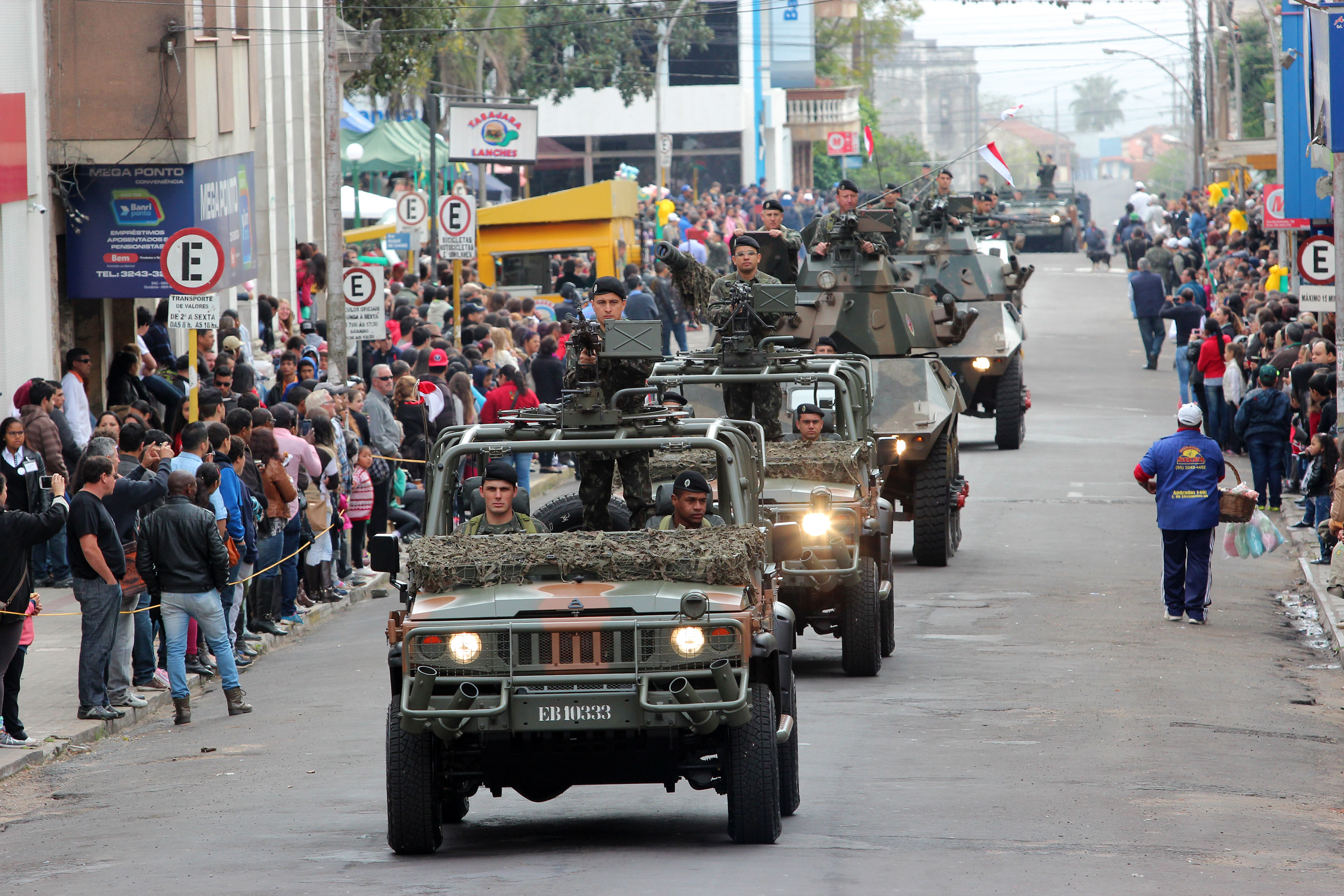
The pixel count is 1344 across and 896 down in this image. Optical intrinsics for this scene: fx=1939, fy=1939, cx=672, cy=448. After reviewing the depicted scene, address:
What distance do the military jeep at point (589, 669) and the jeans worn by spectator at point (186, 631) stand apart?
391 cm

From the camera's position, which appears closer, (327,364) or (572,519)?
(572,519)

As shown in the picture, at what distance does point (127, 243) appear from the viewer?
2016 cm

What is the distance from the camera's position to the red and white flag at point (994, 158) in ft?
73.6

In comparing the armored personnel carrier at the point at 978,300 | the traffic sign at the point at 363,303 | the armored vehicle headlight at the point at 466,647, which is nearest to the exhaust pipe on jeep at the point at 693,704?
the armored vehicle headlight at the point at 466,647

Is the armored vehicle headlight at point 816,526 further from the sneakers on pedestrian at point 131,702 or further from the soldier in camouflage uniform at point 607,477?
the sneakers on pedestrian at point 131,702

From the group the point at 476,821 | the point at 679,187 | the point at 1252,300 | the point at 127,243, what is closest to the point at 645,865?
the point at 476,821

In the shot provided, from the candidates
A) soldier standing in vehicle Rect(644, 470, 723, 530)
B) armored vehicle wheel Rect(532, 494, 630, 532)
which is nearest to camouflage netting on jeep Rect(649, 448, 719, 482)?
armored vehicle wheel Rect(532, 494, 630, 532)

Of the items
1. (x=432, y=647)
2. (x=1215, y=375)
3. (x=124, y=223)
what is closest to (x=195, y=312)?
(x=124, y=223)

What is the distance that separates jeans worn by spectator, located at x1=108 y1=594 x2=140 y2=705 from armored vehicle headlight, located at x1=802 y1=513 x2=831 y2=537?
423 centimetres

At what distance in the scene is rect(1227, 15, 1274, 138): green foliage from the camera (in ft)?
167

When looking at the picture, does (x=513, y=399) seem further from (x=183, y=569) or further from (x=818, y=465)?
(x=183, y=569)

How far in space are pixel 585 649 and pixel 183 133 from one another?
1409cm

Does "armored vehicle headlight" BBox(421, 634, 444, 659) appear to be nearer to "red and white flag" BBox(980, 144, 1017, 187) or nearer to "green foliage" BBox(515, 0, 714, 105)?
"red and white flag" BBox(980, 144, 1017, 187)

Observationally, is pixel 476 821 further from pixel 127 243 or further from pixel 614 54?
pixel 614 54
